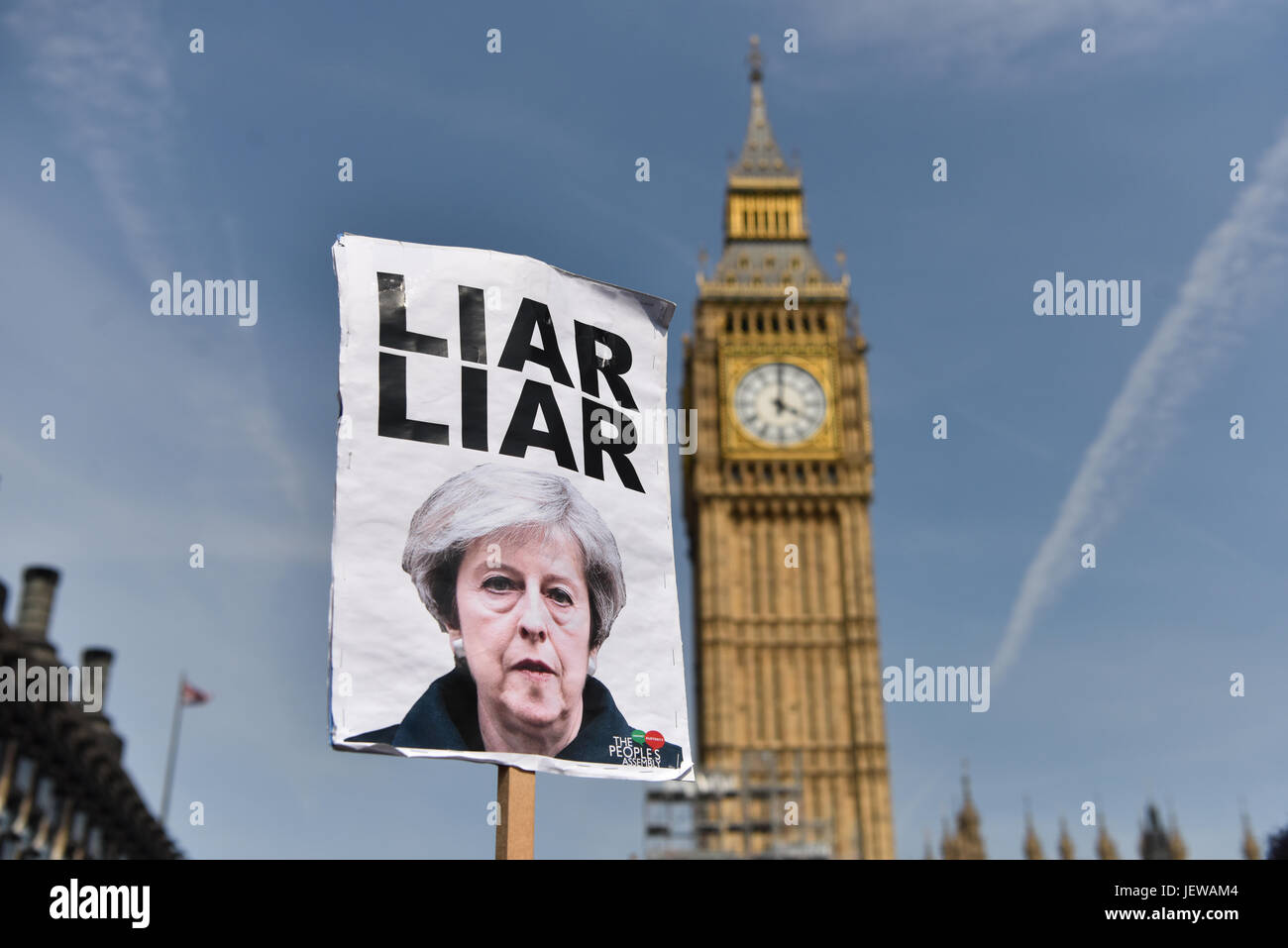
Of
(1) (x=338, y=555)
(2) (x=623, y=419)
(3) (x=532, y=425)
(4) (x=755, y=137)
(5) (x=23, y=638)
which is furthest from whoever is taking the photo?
(4) (x=755, y=137)

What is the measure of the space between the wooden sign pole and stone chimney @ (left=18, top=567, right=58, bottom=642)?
199ft

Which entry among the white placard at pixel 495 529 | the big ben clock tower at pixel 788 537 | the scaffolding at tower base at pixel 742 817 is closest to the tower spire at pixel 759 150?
the big ben clock tower at pixel 788 537

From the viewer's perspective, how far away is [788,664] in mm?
68312

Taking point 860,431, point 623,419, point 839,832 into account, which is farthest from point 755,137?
point 623,419

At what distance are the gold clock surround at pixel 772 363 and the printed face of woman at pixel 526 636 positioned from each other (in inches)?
2507

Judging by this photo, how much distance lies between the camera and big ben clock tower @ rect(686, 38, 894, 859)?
6625 centimetres

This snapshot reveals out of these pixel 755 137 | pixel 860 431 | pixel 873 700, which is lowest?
pixel 873 700

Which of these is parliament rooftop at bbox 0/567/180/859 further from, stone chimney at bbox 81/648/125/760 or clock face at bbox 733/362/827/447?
clock face at bbox 733/362/827/447

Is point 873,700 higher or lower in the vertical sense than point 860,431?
lower
